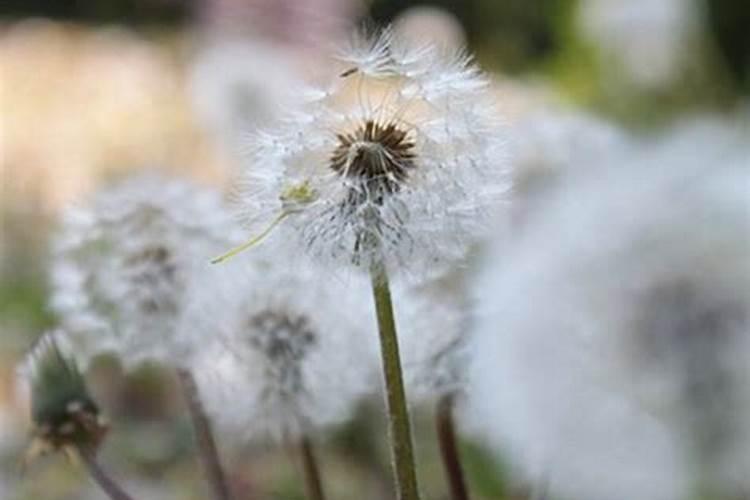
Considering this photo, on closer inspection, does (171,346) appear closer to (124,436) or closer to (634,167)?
(634,167)

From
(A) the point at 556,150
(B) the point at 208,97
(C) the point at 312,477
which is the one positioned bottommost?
(C) the point at 312,477

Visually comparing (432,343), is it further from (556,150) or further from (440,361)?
(556,150)

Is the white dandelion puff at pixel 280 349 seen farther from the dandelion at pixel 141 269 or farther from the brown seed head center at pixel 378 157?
the brown seed head center at pixel 378 157

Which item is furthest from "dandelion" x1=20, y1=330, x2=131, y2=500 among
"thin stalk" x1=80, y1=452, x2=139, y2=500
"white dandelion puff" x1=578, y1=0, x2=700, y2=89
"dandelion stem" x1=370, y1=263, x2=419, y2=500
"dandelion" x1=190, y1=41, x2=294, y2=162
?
"white dandelion puff" x1=578, y1=0, x2=700, y2=89

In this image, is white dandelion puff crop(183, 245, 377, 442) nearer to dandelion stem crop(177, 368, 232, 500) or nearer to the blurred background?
dandelion stem crop(177, 368, 232, 500)

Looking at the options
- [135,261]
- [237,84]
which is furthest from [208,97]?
[135,261]

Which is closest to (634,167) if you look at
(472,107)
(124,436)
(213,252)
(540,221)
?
(540,221)
